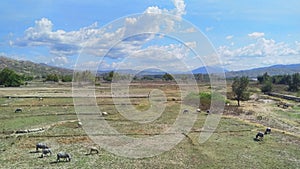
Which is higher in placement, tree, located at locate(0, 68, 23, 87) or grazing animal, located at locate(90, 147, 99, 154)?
tree, located at locate(0, 68, 23, 87)

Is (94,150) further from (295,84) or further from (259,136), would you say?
(295,84)

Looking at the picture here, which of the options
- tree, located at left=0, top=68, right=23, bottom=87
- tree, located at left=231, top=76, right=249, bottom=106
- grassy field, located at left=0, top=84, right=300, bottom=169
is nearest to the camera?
grassy field, located at left=0, top=84, right=300, bottom=169

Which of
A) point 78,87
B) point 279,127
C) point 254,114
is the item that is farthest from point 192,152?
point 78,87

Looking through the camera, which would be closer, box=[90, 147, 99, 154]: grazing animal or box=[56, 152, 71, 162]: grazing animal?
box=[56, 152, 71, 162]: grazing animal

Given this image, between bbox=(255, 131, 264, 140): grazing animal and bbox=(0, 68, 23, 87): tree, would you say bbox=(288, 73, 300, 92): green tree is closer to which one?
bbox=(255, 131, 264, 140): grazing animal

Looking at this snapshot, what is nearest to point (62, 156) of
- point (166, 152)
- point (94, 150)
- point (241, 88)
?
point (94, 150)

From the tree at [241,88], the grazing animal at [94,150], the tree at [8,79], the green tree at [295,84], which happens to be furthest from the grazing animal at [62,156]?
the tree at [8,79]

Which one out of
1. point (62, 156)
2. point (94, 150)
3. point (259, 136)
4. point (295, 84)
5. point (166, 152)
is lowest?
point (166, 152)

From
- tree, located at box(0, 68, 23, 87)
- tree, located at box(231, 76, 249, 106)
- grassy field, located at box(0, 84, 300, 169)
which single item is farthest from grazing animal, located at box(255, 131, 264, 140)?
tree, located at box(0, 68, 23, 87)

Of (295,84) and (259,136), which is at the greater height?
(295,84)

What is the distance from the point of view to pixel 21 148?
30594 millimetres

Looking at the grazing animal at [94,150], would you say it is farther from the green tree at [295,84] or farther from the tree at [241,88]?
the green tree at [295,84]

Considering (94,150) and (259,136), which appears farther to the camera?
(259,136)

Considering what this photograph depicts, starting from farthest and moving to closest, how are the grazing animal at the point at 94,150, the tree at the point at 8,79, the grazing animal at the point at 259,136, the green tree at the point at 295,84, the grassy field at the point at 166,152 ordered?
the tree at the point at 8,79 → the green tree at the point at 295,84 → the grazing animal at the point at 259,136 → the grazing animal at the point at 94,150 → the grassy field at the point at 166,152
